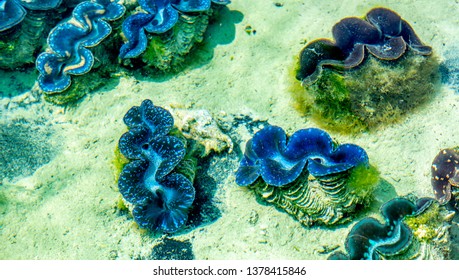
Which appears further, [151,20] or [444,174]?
[151,20]

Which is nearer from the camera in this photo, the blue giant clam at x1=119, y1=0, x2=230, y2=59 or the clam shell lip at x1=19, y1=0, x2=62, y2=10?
the blue giant clam at x1=119, y1=0, x2=230, y2=59

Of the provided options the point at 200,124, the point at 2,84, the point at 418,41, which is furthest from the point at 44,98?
the point at 418,41

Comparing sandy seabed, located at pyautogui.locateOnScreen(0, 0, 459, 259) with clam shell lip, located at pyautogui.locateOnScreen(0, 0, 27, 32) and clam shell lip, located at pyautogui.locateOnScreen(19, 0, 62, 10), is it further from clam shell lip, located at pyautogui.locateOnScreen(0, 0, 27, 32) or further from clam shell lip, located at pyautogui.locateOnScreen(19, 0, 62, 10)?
clam shell lip, located at pyautogui.locateOnScreen(19, 0, 62, 10)

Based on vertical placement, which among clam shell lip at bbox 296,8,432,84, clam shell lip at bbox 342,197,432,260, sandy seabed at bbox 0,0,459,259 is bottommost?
sandy seabed at bbox 0,0,459,259

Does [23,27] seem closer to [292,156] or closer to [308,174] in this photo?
[292,156]

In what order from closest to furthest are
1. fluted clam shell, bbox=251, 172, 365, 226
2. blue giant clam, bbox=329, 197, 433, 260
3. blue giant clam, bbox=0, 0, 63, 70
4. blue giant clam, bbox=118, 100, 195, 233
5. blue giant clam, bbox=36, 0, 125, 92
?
blue giant clam, bbox=329, 197, 433, 260, fluted clam shell, bbox=251, 172, 365, 226, blue giant clam, bbox=118, 100, 195, 233, blue giant clam, bbox=36, 0, 125, 92, blue giant clam, bbox=0, 0, 63, 70

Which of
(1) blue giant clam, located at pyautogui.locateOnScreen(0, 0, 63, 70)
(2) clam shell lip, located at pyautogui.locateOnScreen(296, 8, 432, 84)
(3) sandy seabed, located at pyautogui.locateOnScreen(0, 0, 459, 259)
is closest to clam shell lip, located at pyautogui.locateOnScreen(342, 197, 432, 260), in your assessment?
(3) sandy seabed, located at pyautogui.locateOnScreen(0, 0, 459, 259)

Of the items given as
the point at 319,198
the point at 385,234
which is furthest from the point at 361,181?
the point at 385,234
